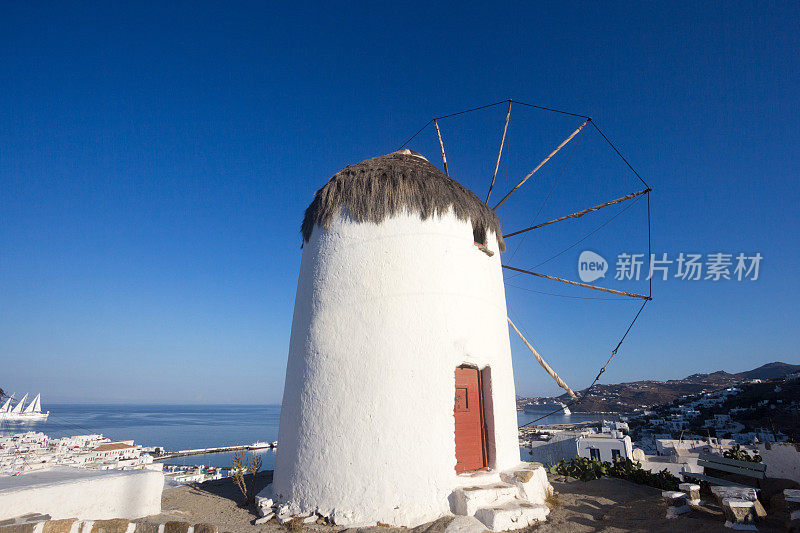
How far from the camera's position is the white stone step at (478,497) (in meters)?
5.58

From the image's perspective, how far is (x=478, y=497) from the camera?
567cm

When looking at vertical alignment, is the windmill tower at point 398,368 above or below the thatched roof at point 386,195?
below

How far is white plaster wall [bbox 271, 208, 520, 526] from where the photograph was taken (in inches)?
226

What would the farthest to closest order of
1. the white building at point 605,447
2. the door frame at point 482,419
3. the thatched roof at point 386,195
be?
the white building at point 605,447 < the thatched roof at point 386,195 < the door frame at point 482,419

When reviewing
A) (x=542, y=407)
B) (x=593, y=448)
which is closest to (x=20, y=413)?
(x=593, y=448)


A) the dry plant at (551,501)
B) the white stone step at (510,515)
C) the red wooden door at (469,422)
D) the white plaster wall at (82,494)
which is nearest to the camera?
the white plaster wall at (82,494)

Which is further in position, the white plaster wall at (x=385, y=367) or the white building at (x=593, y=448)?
the white building at (x=593, y=448)

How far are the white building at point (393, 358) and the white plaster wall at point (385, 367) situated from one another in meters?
0.02

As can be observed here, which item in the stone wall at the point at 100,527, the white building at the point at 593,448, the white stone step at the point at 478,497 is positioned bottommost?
the white building at the point at 593,448

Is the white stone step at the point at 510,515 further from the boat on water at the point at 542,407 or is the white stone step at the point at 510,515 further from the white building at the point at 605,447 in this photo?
the boat on water at the point at 542,407

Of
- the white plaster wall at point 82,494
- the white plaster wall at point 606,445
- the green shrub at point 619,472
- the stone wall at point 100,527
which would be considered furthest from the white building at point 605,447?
the stone wall at point 100,527

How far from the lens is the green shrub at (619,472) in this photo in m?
8.04

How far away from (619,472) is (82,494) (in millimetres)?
10236

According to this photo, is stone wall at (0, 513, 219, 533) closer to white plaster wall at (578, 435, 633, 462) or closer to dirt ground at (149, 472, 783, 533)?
dirt ground at (149, 472, 783, 533)
